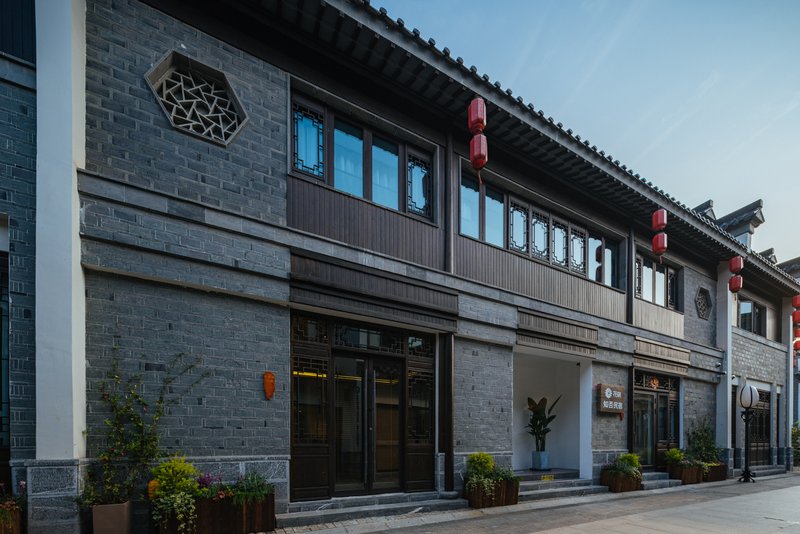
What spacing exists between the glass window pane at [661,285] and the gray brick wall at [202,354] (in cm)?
1081

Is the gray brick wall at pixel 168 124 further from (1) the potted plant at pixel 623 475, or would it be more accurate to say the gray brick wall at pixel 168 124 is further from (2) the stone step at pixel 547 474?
(1) the potted plant at pixel 623 475

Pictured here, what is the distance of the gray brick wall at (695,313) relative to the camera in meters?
15.1

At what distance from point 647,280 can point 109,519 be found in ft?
41.7

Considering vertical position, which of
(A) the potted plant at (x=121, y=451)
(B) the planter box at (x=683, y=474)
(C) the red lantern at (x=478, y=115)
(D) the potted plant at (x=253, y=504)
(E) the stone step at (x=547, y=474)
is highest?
(C) the red lantern at (x=478, y=115)

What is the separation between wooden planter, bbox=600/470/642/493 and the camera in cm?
1145

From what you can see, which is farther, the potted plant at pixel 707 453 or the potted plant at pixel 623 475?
the potted plant at pixel 707 453

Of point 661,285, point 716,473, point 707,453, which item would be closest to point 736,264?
point 661,285

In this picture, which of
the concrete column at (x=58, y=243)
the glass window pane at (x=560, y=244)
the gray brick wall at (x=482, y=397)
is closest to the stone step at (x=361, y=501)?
Answer: the gray brick wall at (x=482, y=397)

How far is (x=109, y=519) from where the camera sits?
5215mm

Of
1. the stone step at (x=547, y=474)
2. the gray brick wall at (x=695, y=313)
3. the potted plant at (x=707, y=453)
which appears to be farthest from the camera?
the gray brick wall at (x=695, y=313)

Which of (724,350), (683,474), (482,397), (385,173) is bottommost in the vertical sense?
(683,474)

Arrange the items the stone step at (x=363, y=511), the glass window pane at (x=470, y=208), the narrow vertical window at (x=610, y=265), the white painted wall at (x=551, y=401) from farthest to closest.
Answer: the narrow vertical window at (x=610, y=265), the white painted wall at (x=551, y=401), the glass window pane at (x=470, y=208), the stone step at (x=363, y=511)

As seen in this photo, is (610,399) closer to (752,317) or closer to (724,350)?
(724,350)

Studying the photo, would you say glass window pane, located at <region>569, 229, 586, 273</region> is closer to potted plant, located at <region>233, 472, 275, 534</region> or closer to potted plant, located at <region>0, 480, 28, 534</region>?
potted plant, located at <region>233, 472, 275, 534</region>
